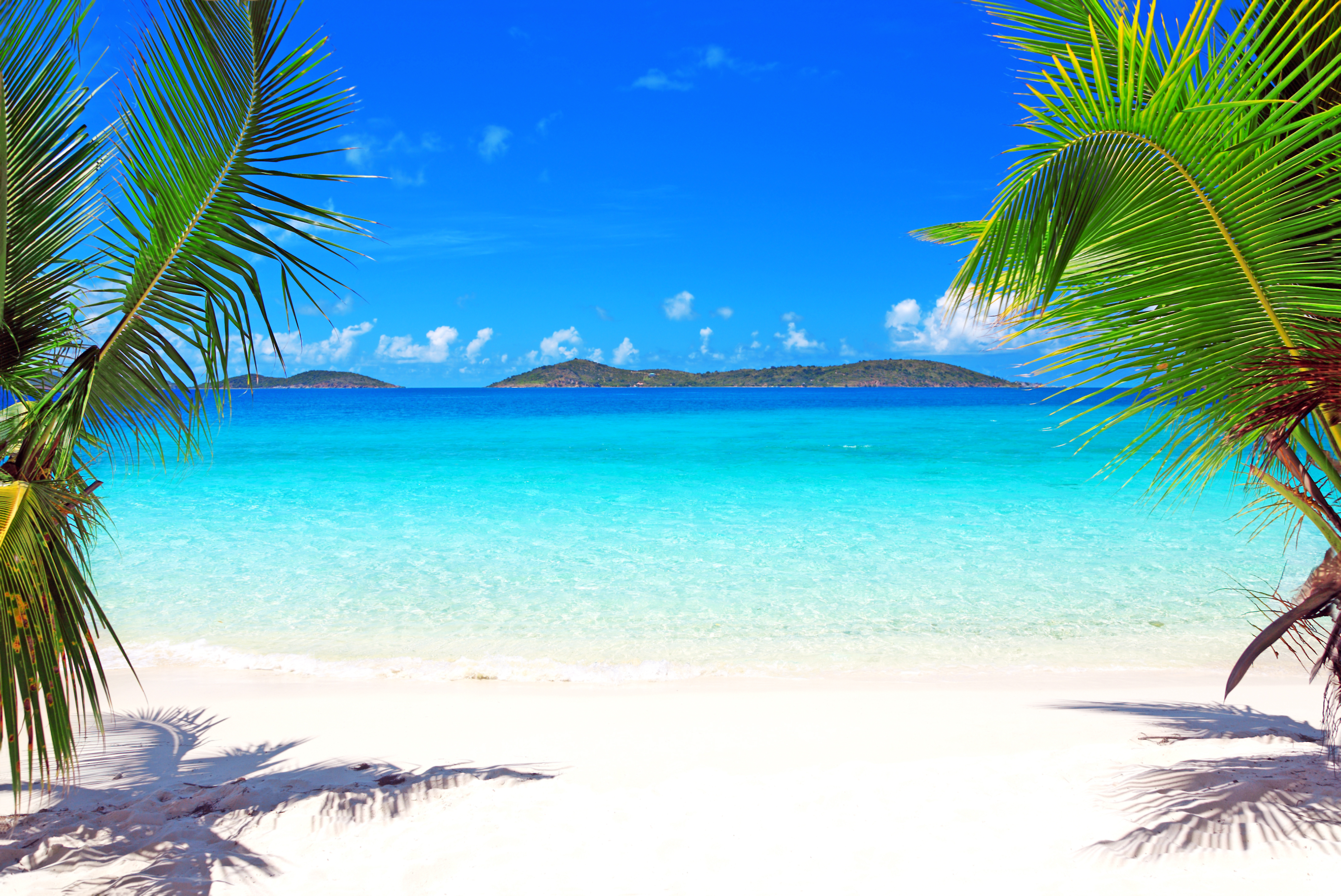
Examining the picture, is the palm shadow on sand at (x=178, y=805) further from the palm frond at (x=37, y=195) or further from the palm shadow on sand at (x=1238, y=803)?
the palm shadow on sand at (x=1238, y=803)

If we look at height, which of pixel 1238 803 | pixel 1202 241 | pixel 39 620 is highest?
pixel 1202 241

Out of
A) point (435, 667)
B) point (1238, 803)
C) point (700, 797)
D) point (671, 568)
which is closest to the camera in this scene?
point (1238, 803)

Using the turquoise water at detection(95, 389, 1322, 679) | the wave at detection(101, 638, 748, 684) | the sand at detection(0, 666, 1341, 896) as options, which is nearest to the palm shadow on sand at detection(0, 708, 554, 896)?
the sand at detection(0, 666, 1341, 896)

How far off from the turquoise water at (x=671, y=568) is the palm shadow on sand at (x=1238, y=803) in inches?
66.1

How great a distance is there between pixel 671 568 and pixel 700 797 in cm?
497

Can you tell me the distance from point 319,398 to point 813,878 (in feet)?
400

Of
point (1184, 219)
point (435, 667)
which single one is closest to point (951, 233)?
point (1184, 219)

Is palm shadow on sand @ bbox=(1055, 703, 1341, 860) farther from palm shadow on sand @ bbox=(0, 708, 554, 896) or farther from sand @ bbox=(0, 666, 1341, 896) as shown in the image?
palm shadow on sand @ bbox=(0, 708, 554, 896)

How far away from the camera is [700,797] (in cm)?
310

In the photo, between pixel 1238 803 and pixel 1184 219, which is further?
pixel 1238 803

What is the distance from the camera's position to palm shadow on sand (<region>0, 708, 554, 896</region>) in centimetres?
249

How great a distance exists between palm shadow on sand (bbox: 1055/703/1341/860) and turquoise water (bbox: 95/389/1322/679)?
1679 millimetres

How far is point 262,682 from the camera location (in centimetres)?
505

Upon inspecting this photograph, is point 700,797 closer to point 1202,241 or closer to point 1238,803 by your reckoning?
point 1238,803
